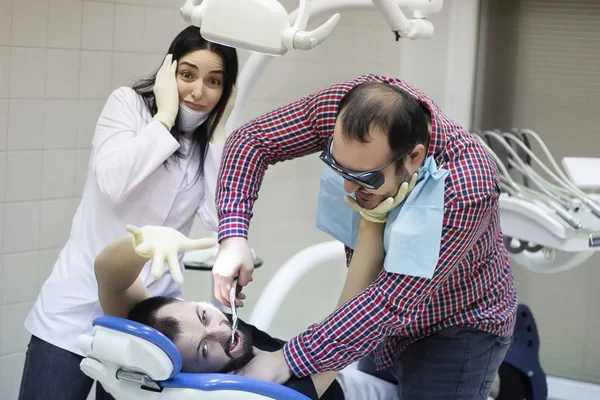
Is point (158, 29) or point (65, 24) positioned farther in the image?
point (158, 29)

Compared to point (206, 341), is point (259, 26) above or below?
above

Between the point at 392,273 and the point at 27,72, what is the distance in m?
1.63

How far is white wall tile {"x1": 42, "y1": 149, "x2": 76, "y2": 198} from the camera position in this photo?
2.83m

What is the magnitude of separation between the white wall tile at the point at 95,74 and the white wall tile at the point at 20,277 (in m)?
0.59

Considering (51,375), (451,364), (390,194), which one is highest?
(390,194)

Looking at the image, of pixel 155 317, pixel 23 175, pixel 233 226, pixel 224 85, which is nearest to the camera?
pixel 233 226

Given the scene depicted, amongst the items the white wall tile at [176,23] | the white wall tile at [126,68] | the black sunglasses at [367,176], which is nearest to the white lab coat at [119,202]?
the black sunglasses at [367,176]

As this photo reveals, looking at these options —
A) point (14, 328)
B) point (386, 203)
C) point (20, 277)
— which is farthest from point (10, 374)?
point (386, 203)

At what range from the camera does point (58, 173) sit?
2865 millimetres

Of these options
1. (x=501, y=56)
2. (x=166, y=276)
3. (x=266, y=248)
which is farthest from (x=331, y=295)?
(x=166, y=276)

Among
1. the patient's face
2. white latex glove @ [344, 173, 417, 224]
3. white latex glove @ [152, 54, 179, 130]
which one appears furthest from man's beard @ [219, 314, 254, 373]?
white latex glove @ [152, 54, 179, 130]

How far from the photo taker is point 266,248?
362cm

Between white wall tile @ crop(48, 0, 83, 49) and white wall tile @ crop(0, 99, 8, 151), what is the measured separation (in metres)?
0.25

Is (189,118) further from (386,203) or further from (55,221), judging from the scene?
(55,221)
